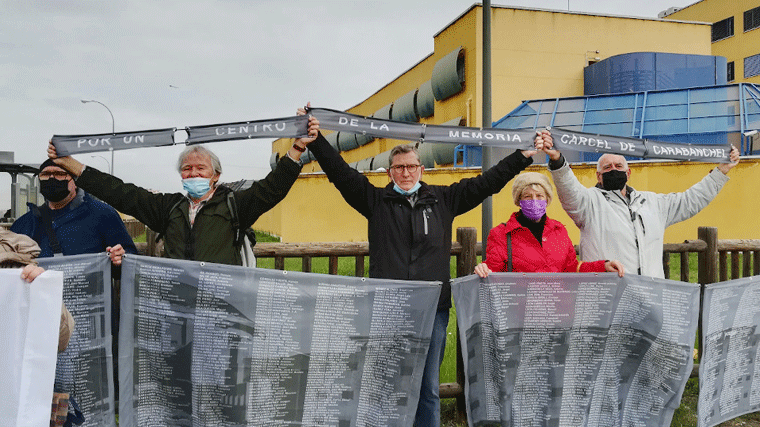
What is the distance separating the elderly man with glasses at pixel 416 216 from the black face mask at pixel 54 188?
167 cm

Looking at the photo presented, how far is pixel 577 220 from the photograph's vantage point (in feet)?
13.2

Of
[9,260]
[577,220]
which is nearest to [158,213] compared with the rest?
[9,260]

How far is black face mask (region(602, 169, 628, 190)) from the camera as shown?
4.02 m

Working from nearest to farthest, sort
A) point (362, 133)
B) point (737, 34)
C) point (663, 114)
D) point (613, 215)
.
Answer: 1. point (613, 215)
2. point (362, 133)
3. point (663, 114)
4. point (737, 34)

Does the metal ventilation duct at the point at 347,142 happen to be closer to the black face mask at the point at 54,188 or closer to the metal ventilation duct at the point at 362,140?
the metal ventilation duct at the point at 362,140

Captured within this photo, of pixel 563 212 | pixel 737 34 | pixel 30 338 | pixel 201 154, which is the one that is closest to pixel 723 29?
pixel 737 34

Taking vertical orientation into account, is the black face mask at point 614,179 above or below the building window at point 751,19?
below

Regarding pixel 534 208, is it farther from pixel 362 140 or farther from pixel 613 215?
pixel 362 140

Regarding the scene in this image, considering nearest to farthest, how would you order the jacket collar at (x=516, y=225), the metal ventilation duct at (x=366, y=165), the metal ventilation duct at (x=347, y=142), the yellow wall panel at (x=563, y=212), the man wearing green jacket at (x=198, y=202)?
the man wearing green jacket at (x=198, y=202), the jacket collar at (x=516, y=225), the yellow wall panel at (x=563, y=212), the metal ventilation duct at (x=366, y=165), the metal ventilation duct at (x=347, y=142)

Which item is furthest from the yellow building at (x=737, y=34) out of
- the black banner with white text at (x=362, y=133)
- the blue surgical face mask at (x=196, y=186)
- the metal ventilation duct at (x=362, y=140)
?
the blue surgical face mask at (x=196, y=186)

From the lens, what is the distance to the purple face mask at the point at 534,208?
12.0ft

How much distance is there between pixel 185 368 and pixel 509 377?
2116 mm

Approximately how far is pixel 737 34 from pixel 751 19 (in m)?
1.25

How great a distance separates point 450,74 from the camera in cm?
2314
